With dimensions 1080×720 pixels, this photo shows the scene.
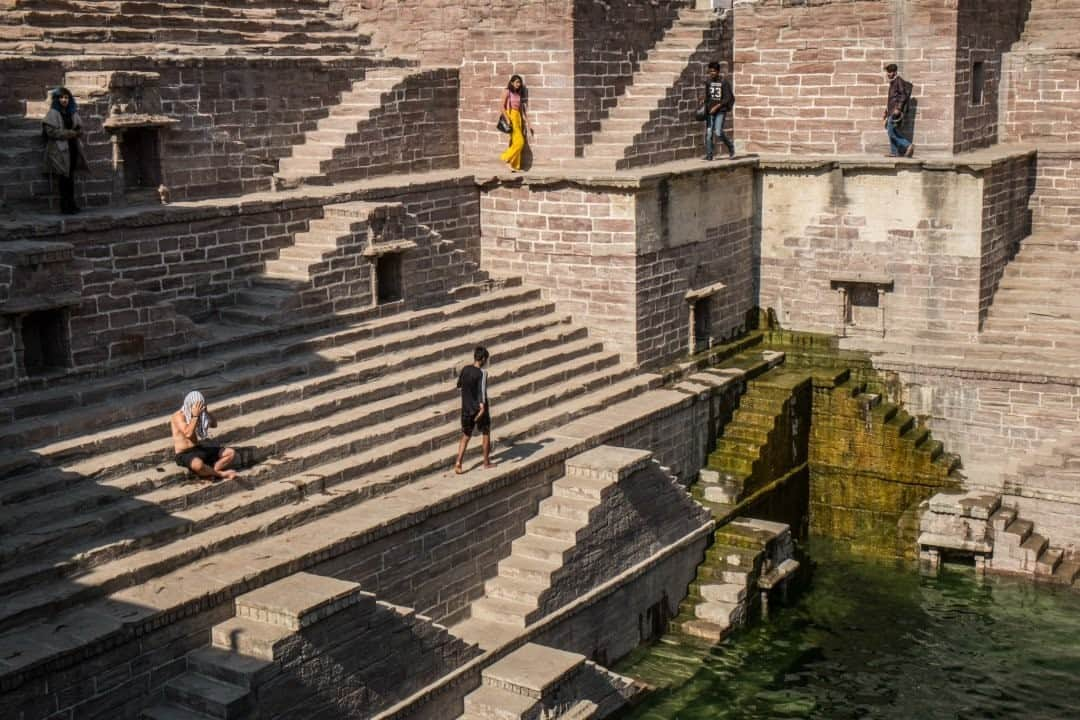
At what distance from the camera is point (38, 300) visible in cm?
1425

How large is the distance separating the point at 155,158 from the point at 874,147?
10.7m

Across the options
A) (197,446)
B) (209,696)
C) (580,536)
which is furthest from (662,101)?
(209,696)

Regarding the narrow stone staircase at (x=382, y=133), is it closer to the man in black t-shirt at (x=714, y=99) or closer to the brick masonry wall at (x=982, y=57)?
the man in black t-shirt at (x=714, y=99)

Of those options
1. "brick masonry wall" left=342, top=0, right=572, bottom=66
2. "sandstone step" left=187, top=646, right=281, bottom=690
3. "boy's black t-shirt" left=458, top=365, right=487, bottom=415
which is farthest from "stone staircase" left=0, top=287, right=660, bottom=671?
"brick masonry wall" left=342, top=0, right=572, bottom=66

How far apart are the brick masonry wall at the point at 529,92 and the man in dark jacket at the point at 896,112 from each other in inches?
192

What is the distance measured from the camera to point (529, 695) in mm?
14234

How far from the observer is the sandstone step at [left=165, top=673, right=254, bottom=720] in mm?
11930

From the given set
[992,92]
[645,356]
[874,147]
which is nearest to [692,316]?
[645,356]

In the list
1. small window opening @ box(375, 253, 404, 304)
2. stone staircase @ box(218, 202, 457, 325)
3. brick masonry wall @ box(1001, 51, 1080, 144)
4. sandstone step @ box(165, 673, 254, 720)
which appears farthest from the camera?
brick masonry wall @ box(1001, 51, 1080, 144)

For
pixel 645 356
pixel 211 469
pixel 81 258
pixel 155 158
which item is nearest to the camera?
pixel 211 469

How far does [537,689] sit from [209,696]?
11.1ft

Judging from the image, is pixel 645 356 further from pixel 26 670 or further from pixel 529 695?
pixel 26 670

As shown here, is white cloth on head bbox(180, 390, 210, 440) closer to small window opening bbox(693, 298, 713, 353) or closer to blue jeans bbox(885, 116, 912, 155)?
small window opening bbox(693, 298, 713, 353)

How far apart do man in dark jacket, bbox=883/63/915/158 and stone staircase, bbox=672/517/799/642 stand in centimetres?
623
